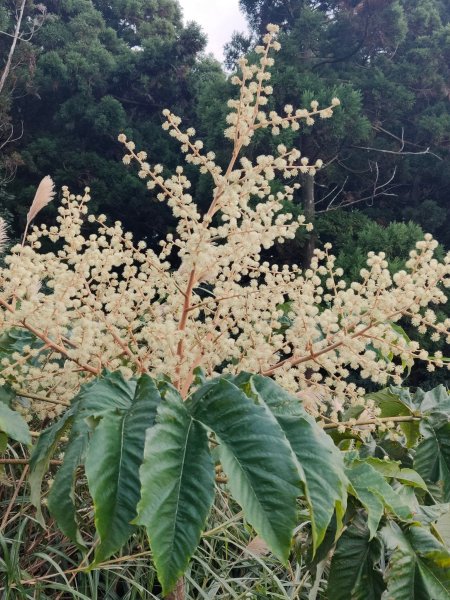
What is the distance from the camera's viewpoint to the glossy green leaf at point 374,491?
0.98 meters

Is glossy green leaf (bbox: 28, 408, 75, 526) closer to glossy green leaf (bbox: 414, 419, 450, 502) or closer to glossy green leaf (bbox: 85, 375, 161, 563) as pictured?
glossy green leaf (bbox: 85, 375, 161, 563)

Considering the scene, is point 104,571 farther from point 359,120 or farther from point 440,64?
point 440,64

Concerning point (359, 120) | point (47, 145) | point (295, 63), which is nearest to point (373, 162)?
point (359, 120)

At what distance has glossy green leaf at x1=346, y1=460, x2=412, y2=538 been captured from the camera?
983 mm

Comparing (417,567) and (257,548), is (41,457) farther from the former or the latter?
(257,548)

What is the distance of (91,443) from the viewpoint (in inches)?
31.0

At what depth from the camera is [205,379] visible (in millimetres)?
1116

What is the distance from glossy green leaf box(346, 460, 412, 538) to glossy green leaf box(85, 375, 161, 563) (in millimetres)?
392

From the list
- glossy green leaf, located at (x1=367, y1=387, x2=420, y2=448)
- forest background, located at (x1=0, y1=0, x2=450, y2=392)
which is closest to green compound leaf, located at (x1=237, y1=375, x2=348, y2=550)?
glossy green leaf, located at (x1=367, y1=387, x2=420, y2=448)

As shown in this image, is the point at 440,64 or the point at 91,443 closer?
the point at 91,443

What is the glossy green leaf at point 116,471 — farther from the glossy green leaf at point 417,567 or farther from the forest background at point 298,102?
the forest background at point 298,102

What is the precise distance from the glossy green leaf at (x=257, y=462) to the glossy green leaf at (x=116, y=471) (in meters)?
0.09

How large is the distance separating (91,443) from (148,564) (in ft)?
4.31

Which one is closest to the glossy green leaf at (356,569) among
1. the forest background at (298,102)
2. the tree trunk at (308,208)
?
the forest background at (298,102)
